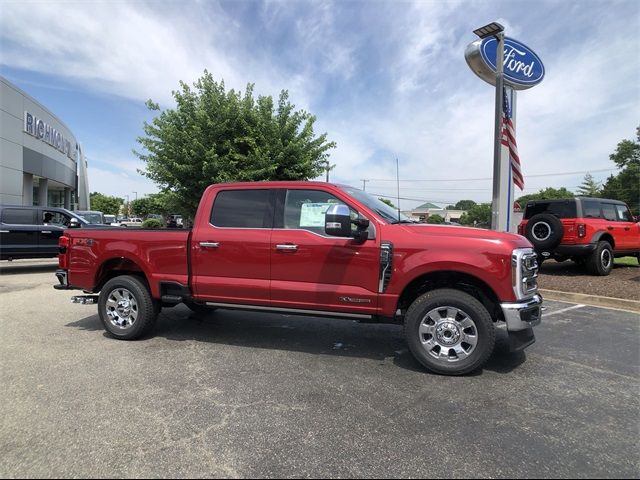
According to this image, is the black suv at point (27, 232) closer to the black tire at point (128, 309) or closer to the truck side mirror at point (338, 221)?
the black tire at point (128, 309)

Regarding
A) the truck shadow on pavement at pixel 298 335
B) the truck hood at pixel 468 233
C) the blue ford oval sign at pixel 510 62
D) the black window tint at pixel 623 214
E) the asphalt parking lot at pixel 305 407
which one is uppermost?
the blue ford oval sign at pixel 510 62

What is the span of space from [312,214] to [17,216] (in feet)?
36.0

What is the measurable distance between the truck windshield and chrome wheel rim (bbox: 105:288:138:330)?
3046 millimetres

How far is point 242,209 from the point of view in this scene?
17.1 ft

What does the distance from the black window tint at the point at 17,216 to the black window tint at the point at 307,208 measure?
34.9ft

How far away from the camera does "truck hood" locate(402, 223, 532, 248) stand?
425cm

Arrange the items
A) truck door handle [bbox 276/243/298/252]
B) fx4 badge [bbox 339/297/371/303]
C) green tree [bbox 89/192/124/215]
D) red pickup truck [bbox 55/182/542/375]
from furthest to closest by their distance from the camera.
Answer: green tree [bbox 89/192/124/215] → truck door handle [bbox 276/243/298/252] → fx4 badge [bbox 339/297/371/303] → red pickup truck [bbox 55/182/542/375]

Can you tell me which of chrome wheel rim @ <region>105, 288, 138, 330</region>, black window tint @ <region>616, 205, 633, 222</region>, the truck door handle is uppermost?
black window tint @ <region>616, 205, 633, 222</region>

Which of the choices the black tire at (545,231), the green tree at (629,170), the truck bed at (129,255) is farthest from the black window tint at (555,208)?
the green tree at (629,170)

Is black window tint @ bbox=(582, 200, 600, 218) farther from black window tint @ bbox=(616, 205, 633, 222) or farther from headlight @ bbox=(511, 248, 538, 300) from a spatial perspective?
headlight @ bbox=(511, 248, 538, 300)

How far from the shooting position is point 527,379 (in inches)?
166

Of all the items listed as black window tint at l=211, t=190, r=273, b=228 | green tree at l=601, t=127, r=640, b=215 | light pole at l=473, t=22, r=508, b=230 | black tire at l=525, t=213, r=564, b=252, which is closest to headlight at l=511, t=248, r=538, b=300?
black window tint at l=211, t=190, r=273, b=228

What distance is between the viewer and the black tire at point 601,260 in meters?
10.2

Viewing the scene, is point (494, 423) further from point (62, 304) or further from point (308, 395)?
point (62, 304)
